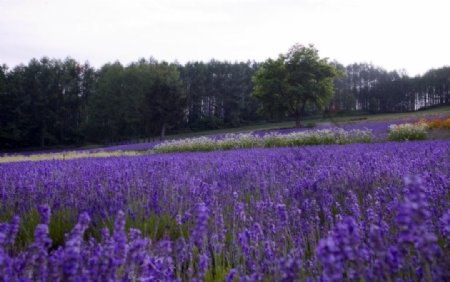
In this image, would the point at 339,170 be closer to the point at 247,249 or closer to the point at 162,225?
the point at 162,225

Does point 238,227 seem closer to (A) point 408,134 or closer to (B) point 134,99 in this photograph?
(A) point 408,134

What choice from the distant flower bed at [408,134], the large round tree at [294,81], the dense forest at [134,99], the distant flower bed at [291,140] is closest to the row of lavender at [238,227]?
the distant flower bed at [291,140]

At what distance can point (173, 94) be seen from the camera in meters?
38.4

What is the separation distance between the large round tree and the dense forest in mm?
11021

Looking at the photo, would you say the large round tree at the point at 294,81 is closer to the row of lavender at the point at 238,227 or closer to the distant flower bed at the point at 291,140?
the distant flower bed at the point at 291,140

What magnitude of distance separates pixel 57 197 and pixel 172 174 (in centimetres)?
149

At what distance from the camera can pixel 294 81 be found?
31562mm

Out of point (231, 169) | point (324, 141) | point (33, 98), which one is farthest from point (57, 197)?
point (33, 98)

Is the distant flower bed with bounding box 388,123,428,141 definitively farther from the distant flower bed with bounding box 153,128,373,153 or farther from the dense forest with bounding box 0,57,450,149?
the dense forest with bounding box 0,57,450,149

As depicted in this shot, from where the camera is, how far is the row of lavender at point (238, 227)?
1279 mm

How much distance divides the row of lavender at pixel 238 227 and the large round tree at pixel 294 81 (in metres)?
25.7

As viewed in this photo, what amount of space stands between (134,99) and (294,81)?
2251cm


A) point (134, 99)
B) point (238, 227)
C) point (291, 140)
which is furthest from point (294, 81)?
point (238, 227)

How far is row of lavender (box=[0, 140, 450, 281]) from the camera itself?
50.4 inches
